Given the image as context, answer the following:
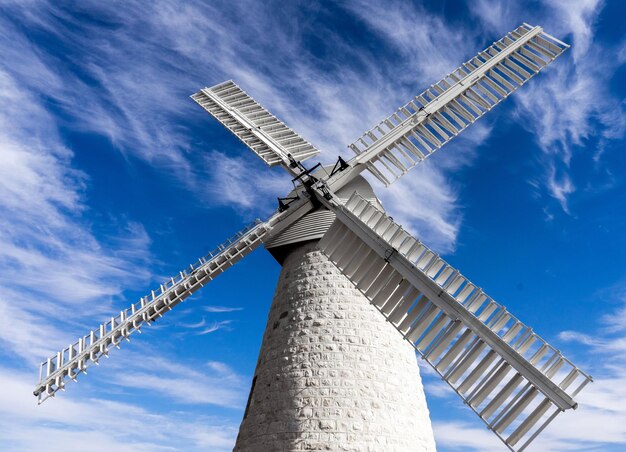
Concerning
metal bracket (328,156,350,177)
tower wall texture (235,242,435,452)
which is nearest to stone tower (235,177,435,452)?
tower wall texture (235,242,435,452)

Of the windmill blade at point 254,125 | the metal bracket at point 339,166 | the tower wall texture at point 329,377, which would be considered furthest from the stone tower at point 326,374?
the windmill blade at point 254,125

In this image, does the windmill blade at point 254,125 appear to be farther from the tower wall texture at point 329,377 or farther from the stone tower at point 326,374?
the tower wall texture at point 329,377

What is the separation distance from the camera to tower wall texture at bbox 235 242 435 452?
979 centimetres

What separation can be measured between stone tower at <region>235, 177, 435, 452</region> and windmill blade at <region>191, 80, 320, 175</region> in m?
2.29

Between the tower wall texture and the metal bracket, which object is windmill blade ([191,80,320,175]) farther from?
the tower wall texture

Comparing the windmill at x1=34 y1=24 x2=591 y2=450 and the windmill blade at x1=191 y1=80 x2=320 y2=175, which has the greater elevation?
the windmill blade at x1=191 y1=80 x2=320 y2=175

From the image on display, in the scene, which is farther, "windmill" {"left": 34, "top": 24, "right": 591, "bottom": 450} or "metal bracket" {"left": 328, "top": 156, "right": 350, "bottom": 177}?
"metal bracket" {"left": 328, "top": 156, "right": 350, "bottom": 177}

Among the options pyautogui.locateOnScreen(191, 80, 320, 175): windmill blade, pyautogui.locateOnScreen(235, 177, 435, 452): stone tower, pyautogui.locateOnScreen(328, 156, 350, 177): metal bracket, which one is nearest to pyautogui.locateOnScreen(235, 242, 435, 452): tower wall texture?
pyautogui.locateOnScreen(235, 177, 435, 452): stone tower

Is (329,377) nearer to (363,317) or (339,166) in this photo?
(363,317)

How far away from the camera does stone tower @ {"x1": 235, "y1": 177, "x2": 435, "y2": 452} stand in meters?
9.80

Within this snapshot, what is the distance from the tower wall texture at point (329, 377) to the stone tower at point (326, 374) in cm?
2

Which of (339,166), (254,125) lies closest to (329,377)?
(339,166)

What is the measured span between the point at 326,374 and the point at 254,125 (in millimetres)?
7832

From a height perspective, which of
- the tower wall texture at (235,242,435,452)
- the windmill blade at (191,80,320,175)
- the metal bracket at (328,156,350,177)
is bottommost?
the tower wall texture at (235,242,435,452)
